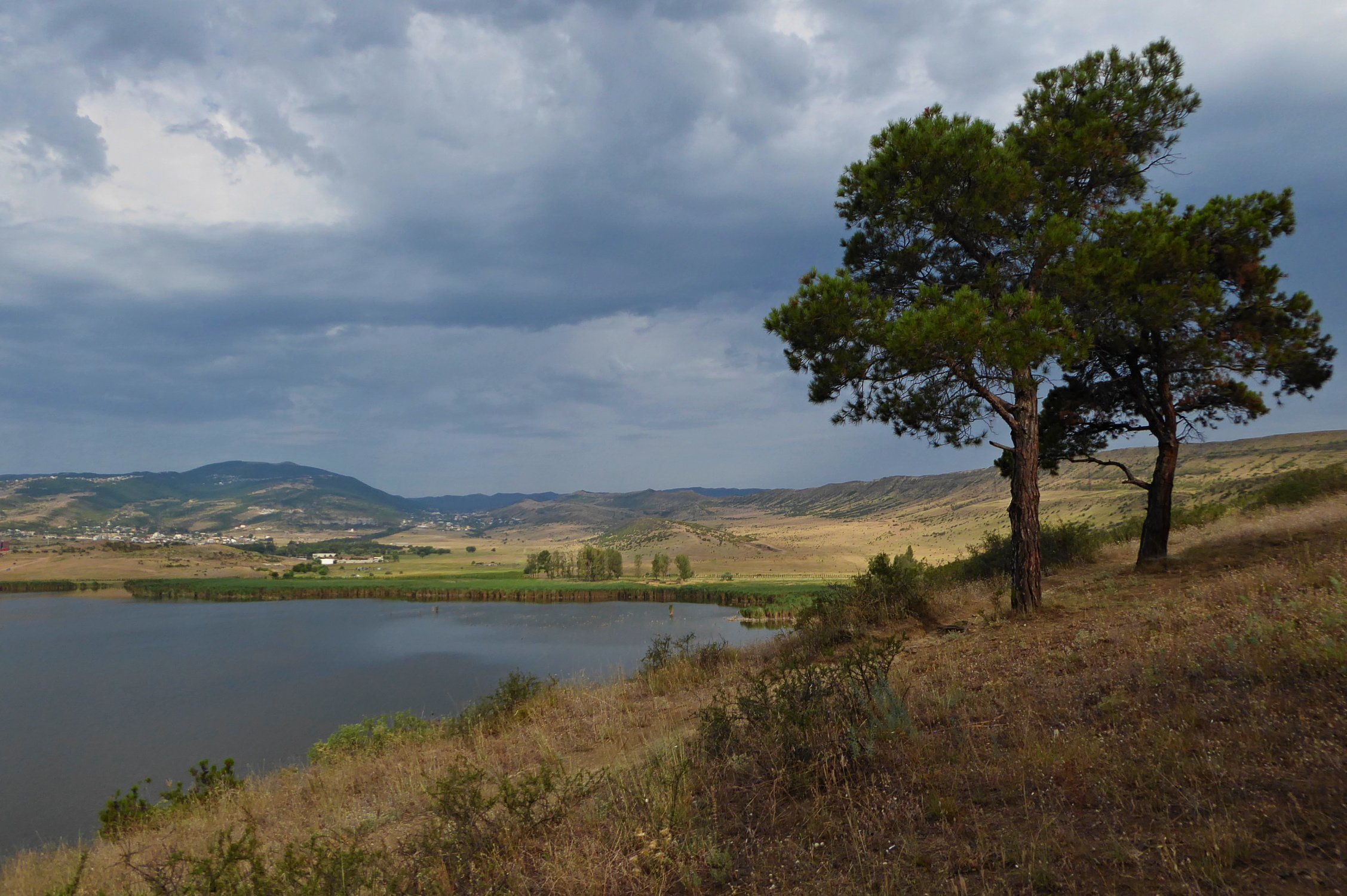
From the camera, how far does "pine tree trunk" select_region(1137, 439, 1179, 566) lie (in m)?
13.2

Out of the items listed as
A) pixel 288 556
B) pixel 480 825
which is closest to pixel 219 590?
pixel 288 556

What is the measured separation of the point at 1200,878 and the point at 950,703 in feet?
11.2

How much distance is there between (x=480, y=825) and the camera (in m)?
5.30

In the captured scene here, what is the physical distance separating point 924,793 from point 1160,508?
12648mm

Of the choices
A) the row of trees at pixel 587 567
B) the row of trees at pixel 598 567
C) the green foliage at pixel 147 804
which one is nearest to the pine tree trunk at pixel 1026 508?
the green foliage at pixel 147 804

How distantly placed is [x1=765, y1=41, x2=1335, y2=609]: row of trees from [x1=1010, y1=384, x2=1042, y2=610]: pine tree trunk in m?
0.03

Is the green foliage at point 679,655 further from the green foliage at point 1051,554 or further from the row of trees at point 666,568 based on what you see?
the row of trees at point 666,568

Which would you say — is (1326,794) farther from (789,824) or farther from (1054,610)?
(1054,610)

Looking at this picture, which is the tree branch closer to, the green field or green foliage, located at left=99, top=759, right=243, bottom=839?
green foliage, located at left=99, top=759, right=243, bottom=839

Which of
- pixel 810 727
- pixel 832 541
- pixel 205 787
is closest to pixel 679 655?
pixel 810 727

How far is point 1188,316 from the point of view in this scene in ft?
40.7

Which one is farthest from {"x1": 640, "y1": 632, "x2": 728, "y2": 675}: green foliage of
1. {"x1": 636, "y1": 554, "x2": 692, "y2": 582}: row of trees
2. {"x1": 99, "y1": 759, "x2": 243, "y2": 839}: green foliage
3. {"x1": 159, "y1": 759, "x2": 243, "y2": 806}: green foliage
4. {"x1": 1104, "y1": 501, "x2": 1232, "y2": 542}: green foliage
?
{"x1": 636, "y1": 554, "x2": 692, "y2": 582}: row of trees

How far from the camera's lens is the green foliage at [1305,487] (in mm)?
19156

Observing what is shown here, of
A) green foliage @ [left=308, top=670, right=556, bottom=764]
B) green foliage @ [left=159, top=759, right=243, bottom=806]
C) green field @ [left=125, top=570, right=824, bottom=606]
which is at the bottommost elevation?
green field @ [left=125, top=570, right=824, bottom=606]
